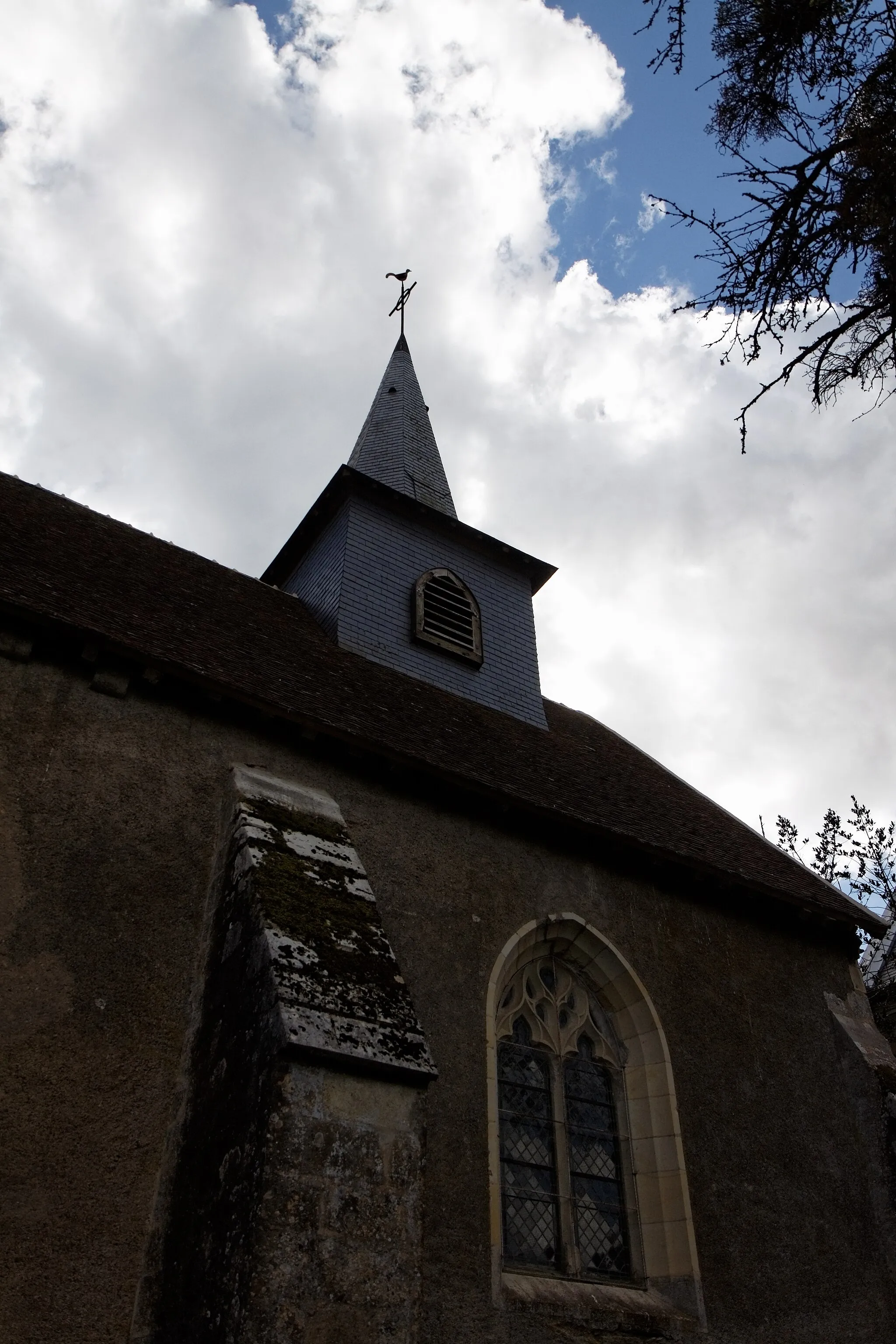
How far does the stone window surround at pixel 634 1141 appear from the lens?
21.7 feet

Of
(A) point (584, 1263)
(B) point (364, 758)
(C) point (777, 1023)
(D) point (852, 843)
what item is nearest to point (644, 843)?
(C) point (777, 1023)

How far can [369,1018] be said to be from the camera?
17.1 ft

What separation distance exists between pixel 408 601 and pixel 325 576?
1067 millimetres

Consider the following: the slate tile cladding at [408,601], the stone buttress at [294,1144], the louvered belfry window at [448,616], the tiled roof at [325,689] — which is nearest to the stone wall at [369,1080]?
the stone buttress at [294,1144]

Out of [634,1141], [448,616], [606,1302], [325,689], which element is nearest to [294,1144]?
[606,1302]

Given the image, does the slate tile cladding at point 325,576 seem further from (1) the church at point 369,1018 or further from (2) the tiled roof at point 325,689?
(1) the church at point 369,1018

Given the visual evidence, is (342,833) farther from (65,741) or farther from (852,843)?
(852,843)

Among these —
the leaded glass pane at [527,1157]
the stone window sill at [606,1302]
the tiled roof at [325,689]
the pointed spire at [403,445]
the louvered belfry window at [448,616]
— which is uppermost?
the pointed spire at [403,445]

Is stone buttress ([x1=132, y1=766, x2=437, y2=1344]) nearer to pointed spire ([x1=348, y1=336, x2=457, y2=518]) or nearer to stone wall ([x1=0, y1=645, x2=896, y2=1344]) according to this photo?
stone wall ([x1=0, y1=645, x2=896, y2=1344])

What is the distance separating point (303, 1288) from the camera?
4.31 meters

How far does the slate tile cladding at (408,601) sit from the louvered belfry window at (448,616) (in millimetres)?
97

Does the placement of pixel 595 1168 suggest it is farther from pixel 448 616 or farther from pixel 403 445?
pixel 403 445

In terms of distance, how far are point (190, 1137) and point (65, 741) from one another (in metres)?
2.54

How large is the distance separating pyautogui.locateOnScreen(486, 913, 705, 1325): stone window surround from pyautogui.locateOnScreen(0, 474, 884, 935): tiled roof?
3.29ft
